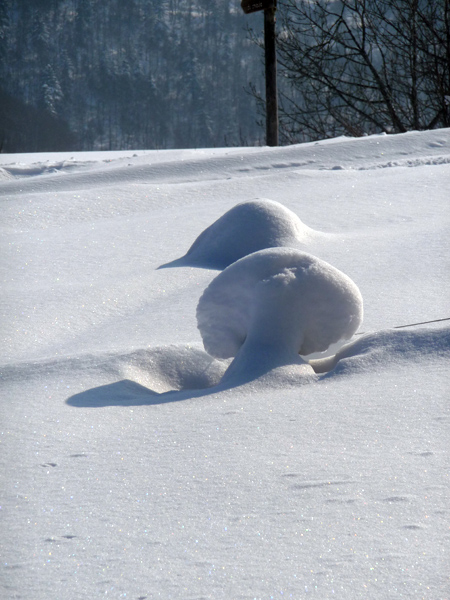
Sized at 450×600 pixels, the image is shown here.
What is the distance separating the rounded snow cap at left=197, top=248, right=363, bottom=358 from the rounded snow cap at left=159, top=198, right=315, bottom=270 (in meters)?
1.04

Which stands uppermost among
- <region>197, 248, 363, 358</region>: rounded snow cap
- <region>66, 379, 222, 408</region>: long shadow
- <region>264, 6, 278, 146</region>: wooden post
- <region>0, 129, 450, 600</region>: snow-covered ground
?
<region>264, 6, 278, 146</region>: wooden post

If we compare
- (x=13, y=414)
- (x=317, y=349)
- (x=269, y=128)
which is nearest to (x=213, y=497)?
(x=13, y=414)

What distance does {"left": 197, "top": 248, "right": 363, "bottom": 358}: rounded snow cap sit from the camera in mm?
1815

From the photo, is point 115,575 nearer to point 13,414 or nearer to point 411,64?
point 13,414

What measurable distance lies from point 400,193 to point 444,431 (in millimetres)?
2900

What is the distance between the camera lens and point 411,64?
1113 cm

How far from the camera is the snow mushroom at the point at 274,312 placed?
1.77m

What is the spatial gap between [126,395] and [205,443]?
17.5 inches

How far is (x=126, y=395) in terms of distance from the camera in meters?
1.68

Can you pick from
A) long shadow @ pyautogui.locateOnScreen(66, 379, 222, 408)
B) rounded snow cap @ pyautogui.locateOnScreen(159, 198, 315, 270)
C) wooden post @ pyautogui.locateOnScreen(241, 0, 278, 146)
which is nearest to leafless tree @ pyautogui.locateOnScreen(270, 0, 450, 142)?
wooden post @ pyautogui.locateOnScreen(241, 0, 278, 146)

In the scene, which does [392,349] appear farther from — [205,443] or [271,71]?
[271,71]

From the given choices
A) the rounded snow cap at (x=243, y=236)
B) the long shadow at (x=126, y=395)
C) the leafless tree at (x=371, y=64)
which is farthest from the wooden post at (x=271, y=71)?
the long shadow at (x=126, y=395)

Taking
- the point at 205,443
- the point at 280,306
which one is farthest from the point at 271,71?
the point at 205,443

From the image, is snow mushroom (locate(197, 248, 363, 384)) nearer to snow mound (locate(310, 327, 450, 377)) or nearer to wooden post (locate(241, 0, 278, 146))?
snow mound (locate(310, 327, 450, 377))
